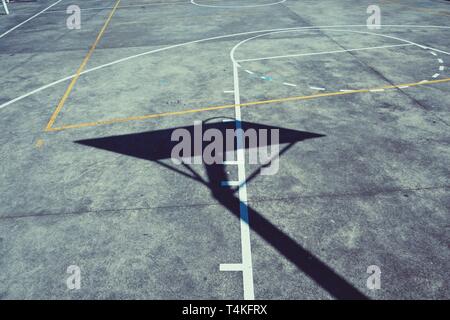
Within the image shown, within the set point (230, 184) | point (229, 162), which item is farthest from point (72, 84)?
point (230, 184)

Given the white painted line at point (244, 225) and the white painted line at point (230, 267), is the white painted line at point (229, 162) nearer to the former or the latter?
the white painted line at point (244, 225)

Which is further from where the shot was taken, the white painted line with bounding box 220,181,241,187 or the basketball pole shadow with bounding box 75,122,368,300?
the white painted line with bounding box 220,181,241,187

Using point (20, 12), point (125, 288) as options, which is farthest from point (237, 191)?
point (20, 12)

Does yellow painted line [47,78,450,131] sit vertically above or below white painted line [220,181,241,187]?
above

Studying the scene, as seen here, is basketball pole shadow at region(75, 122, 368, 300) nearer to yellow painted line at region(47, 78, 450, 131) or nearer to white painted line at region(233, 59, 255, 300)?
white painted line at region(233, 59, 255, 300)

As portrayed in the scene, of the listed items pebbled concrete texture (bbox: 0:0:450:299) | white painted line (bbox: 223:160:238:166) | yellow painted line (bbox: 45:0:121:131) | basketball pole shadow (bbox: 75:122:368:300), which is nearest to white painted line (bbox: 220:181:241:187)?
basketball pole shadow (bbox: 75:122:368:300)

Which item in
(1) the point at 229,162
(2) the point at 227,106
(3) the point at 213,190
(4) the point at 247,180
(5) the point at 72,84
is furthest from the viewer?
(5) the point at 72,84

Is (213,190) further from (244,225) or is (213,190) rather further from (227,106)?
(227,106)
